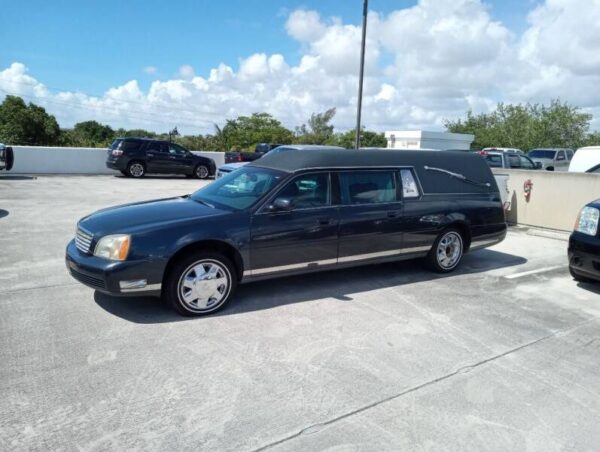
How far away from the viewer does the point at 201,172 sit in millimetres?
20234

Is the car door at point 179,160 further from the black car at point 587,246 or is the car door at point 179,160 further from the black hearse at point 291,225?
the black car at point 587,246

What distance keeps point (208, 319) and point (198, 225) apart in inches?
36.5

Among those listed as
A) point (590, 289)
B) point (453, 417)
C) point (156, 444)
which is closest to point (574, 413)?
point (453, 417)

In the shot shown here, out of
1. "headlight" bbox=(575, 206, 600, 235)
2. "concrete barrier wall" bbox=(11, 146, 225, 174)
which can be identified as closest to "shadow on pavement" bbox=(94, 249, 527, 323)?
"headlight" bbox=(575, 206, 600, 235)

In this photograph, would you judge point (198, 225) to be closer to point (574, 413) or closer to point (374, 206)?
point (374, 206)

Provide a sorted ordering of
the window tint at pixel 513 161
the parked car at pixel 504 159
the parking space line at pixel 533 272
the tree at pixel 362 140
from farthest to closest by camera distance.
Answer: the tree at pixel 362 140, the window tint at pixel 513 161, the parked car at pixel 504 159, the parking space line at pixel 533 272

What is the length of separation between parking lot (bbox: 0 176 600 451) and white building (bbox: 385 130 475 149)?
30.2 metres

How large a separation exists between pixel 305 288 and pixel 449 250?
2.33 m

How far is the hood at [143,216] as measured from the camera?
444cm

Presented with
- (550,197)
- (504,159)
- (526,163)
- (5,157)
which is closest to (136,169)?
(5,157)

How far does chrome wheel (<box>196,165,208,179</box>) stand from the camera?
2008cm

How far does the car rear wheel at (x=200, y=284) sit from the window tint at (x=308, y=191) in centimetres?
101

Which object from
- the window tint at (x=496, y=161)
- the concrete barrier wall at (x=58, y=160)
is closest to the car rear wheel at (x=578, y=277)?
the window tint at (x=496, y=161)

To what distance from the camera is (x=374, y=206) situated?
5688 mm
